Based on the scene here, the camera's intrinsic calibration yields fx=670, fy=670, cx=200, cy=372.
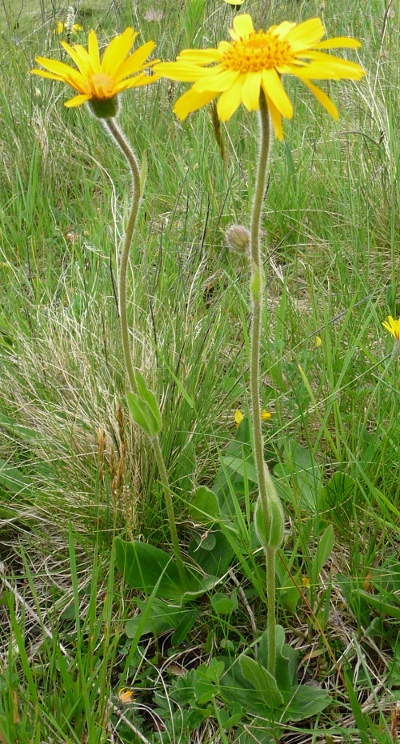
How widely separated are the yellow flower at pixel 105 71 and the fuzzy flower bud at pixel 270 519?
62 cm

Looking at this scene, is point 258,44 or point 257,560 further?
point 257,560

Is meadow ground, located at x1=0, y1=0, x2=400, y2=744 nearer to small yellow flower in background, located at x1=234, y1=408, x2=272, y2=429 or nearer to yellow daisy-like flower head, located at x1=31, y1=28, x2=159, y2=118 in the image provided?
small yellow flower in background, located at x1=234, y1=408, x2=272, y2=429

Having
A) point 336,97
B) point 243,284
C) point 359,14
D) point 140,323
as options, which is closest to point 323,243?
point 243,284

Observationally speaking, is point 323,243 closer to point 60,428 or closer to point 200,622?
point 60,428

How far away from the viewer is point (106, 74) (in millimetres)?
1036

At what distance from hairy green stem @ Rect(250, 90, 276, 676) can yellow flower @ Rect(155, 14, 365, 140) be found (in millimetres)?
26

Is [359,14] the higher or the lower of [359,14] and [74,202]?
the higher

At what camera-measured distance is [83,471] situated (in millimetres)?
1492

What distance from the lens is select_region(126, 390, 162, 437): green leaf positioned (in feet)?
3.82

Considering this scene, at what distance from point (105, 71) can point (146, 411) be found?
1.82 ft

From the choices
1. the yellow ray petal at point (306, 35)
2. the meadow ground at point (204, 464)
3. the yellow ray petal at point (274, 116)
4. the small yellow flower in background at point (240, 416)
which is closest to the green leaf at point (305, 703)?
the meadow ground at point (204, 464)

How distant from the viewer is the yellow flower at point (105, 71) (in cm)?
101

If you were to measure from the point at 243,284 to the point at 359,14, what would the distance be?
7.74 ft

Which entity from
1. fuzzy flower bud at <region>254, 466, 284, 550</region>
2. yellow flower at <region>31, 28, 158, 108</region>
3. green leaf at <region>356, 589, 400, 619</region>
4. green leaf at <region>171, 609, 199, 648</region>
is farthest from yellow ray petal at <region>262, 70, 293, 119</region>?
green leaf at <region>171, 609, 199, 648</region>
